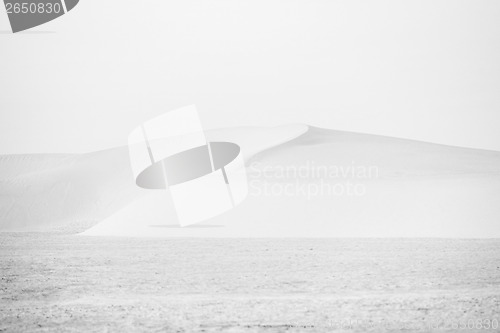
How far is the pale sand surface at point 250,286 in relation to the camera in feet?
38.4

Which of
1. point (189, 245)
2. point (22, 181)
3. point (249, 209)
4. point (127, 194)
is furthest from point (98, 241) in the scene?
point (22, 181)

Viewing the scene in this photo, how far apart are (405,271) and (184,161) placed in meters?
27.2

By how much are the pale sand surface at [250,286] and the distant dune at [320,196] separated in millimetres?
4544

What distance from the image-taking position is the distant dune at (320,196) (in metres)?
30.7

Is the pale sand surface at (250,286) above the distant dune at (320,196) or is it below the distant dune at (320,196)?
above

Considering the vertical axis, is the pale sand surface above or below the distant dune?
above

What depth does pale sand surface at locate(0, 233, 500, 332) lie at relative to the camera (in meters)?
11.7

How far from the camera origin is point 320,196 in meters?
35.7

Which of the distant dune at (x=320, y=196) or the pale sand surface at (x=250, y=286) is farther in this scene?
the distant dune at (x=320, y=196)

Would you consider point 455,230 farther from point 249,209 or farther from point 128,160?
point 128,160

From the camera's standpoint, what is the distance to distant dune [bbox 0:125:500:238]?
101 feet

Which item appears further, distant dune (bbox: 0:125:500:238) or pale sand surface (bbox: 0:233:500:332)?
distant dune (bbox: 0:125:500:238)

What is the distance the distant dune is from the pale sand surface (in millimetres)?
4544

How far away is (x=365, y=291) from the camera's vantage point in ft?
48.5
